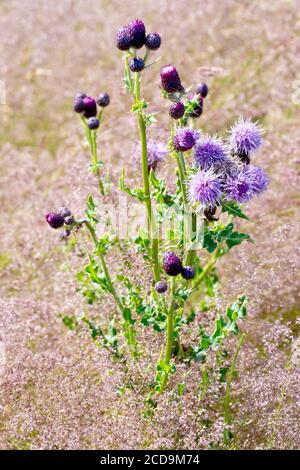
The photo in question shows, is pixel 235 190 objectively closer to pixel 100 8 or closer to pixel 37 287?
pixel 37 287

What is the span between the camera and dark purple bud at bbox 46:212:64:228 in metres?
3.12

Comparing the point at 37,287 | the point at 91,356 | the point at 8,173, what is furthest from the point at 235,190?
the point at 8,173

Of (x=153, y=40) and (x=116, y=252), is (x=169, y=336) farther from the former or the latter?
(x=153, y=40)

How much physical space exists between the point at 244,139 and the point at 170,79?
0.41 metres

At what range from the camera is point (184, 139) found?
2842mm

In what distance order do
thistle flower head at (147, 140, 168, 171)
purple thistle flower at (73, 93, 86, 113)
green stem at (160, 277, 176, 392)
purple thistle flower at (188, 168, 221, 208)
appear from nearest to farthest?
purple thistle flower at (188, 168, 221, 208), green stem at (160, 277, 176, 392), thistle flower head at (147, 140, 168, 171), purple thistle flower at (73, 93, 86, 113)

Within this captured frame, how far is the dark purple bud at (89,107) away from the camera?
3662 mm

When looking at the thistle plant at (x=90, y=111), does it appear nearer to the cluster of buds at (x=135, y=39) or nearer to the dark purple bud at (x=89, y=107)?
the dark purple bud at (x=89, y=107)

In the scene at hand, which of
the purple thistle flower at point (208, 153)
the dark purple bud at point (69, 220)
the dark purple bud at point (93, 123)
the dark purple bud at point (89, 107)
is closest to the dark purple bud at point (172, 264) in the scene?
the purple thistle flower at point (208, 153)

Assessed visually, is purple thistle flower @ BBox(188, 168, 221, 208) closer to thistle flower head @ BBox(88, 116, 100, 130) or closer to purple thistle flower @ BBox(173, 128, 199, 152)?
purple thistle flower @ BBox(173, 128, 199, 152)

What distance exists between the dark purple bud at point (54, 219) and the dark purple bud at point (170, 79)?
743mm

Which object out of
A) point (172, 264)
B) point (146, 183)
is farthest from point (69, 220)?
point (172, 264)

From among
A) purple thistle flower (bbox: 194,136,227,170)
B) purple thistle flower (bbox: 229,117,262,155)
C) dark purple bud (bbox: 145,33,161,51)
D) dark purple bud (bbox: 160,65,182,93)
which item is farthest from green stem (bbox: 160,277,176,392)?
dark purple bud (bbox: 145,33,161,51)

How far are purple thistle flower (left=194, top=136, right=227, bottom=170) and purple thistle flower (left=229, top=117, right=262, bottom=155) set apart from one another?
0.38 feet
